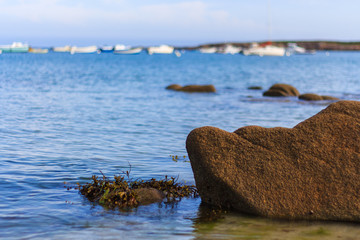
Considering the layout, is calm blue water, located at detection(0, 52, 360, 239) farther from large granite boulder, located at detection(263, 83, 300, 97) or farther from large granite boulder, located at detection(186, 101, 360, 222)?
large granite boulder, located at detection(263, 83, 300, 97)

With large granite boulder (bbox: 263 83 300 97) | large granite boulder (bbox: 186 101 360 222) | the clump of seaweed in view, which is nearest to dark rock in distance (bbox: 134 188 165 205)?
the clump of seaweed

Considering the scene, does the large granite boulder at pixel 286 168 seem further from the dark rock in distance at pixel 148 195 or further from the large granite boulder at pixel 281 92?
the large granite boulder at pixel 281 92

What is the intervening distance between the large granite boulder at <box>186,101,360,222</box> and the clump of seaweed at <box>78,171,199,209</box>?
2.72 feet

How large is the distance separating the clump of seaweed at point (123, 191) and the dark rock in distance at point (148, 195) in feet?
0.14

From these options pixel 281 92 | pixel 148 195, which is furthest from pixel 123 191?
pixel 281 92

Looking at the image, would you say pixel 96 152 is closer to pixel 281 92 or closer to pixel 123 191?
pixel 123 191

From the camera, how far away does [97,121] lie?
20609mm

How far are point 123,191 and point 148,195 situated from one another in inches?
19.6

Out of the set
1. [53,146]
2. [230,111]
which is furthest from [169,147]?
[230,111]

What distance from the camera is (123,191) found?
8.82 m

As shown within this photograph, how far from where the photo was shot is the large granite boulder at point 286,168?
794 cm

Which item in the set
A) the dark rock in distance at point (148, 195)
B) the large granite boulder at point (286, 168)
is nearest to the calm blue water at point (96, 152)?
the dark rock in distance at point (148, 195)

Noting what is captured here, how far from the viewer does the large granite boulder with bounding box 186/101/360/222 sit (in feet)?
26.1

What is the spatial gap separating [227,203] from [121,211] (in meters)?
1.88
